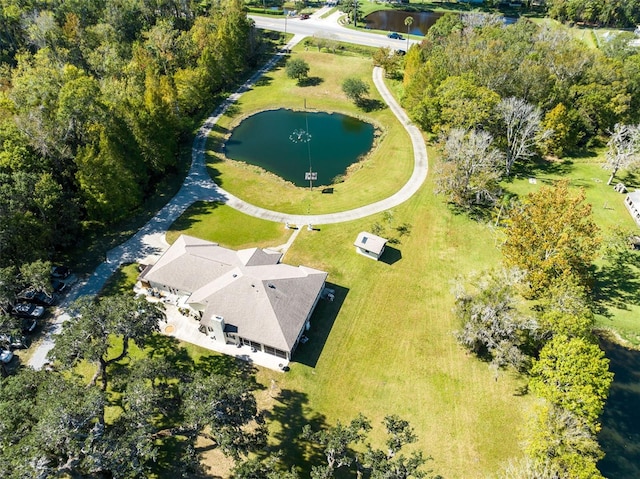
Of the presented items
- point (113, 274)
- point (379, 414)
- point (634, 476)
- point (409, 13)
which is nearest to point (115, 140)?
point (113, 274)

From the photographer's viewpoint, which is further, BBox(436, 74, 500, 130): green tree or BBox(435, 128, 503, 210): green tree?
BBox(436, 74, 500, 130): green tree

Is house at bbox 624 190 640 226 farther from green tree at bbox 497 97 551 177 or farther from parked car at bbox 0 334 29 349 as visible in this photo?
parked car at bbox 0 334 29 349

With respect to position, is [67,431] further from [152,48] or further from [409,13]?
[409,13]

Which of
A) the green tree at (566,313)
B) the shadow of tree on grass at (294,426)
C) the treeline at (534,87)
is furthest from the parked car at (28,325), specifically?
the treeline at (534,87)

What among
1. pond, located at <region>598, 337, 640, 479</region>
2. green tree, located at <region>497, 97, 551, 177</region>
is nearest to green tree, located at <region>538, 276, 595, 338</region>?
pond, located at <region>598, 337, 640, 479</region>

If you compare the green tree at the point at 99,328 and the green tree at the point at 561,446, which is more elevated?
the green tree at the point at 99,328

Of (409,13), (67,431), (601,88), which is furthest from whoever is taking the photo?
(409,13)

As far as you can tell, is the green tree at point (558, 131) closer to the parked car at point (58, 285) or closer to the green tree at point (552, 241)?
the green tree at point (552, 241)
